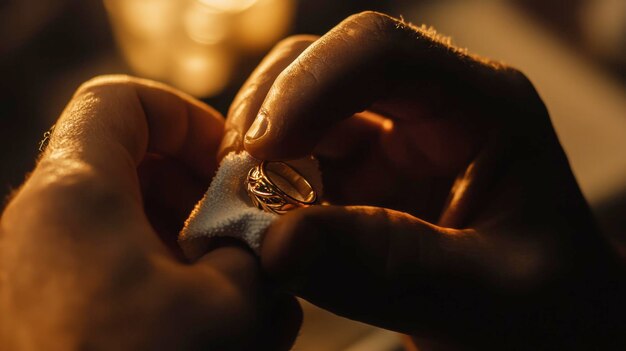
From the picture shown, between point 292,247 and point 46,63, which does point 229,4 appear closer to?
point 46,63

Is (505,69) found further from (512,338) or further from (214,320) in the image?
(214,320)

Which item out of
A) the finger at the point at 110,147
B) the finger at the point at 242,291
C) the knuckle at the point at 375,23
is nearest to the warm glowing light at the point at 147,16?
the finger at the point at 110,147

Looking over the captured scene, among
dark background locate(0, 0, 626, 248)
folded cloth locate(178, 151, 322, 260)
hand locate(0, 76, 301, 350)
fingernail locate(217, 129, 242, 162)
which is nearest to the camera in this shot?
hand locate(0, 76, 301, 350)

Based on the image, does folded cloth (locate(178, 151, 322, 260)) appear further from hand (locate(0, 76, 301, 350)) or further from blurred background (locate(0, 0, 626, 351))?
blurred background (locate(0, 0, 626, 351))

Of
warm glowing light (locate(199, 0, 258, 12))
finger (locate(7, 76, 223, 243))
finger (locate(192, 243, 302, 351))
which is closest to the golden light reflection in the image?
warm glowing light (locate(199, 0, 258, 12))

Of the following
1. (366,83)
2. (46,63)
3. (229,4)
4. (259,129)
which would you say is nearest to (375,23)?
(366,83)
